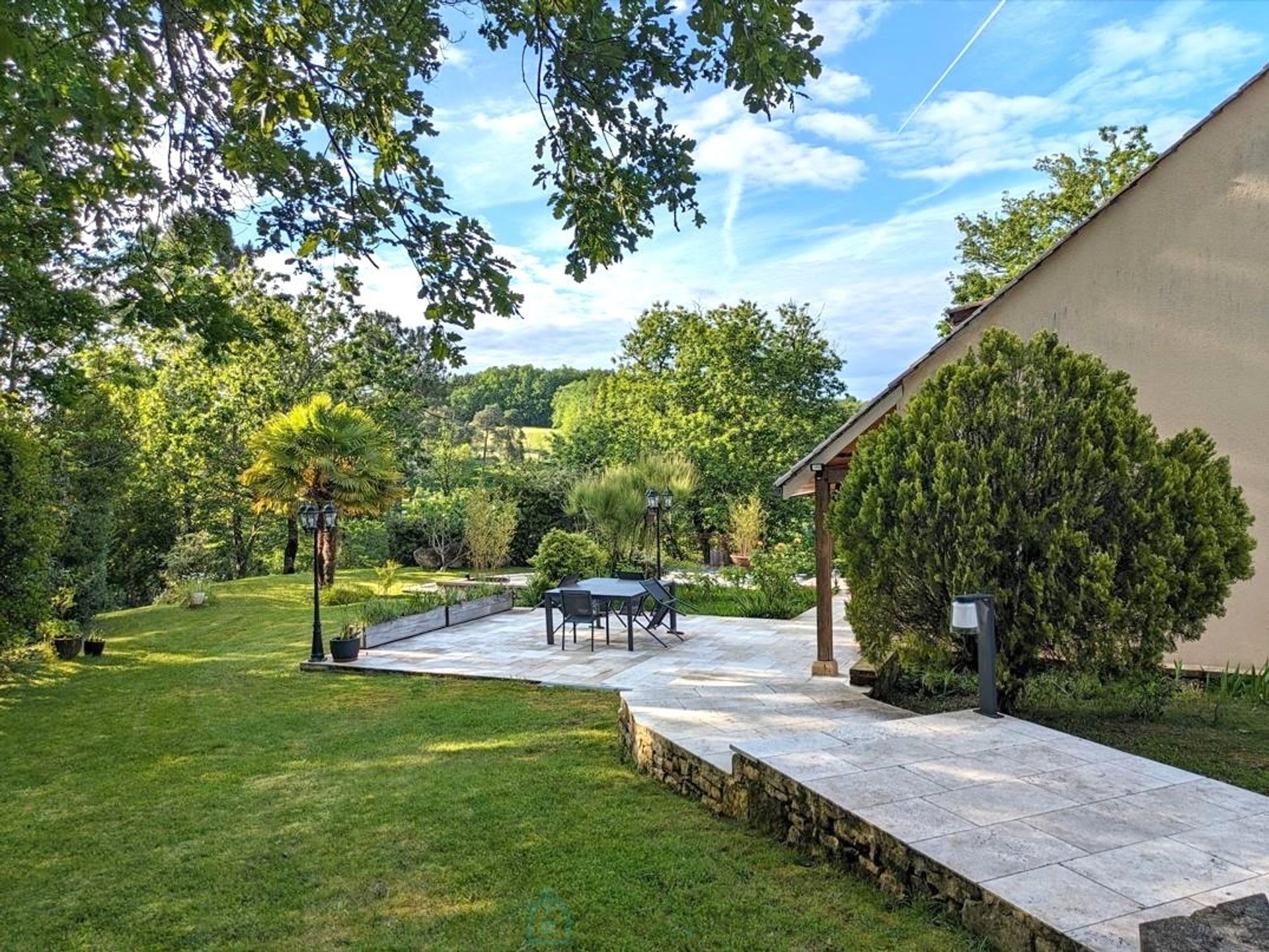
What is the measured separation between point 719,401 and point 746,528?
734 cm

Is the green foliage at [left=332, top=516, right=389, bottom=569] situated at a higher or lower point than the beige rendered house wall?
lower

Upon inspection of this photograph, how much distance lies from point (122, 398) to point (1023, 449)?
65.8ft

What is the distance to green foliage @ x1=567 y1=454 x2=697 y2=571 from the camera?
16.2 metres

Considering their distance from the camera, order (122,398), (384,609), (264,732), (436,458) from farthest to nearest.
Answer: (436,458), (122,398), (384,609), (264,732)

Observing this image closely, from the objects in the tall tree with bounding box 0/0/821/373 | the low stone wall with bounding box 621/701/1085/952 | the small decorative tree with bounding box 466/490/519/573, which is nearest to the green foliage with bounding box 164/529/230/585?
the small decorative tree with bounding box 466/490/519/573

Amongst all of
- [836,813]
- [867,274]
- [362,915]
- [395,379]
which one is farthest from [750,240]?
[395,379]

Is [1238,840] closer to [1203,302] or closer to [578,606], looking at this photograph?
[1203,302]

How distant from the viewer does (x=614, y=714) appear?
7035 mm

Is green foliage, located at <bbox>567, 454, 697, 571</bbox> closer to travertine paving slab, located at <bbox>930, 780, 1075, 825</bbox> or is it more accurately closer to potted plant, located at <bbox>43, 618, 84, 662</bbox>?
potted plant, located at <bbox>43, 618, 84, 662</bbox>

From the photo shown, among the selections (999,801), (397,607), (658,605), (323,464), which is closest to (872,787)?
(999,801)

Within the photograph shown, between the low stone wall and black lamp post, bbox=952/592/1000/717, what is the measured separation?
66.3 inches

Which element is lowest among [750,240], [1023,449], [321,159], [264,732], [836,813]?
[264,732]

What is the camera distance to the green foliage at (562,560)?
14.9 meters

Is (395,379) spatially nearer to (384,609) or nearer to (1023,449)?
(384,609)
